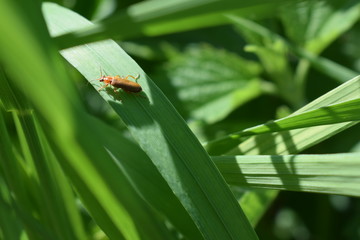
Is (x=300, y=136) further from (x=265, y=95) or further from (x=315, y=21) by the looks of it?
(x=265, y=95)

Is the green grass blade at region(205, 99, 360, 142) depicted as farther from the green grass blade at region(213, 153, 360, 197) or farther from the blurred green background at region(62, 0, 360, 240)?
the blurred green background at region(62, 0, 360, 240)

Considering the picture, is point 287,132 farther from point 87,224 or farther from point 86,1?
point 86,1

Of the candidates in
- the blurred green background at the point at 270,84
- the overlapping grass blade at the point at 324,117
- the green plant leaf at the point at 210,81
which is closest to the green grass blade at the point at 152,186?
the overlapping grass blade at the point at 324,117

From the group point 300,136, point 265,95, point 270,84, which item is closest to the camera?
point 300,136

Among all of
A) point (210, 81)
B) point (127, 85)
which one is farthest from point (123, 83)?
point (210, 81)

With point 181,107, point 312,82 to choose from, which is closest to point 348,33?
point 312,82

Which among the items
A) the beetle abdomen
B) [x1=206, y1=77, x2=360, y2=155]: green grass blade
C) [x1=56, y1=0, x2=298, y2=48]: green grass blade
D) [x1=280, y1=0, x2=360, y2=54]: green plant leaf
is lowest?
[x1=280, y1=0, x2=360, y2=54]: green plant leaf

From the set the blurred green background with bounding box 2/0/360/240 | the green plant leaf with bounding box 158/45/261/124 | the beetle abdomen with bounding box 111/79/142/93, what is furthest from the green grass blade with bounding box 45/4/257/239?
the green plant leaf with bounding box 158/45/261/124
